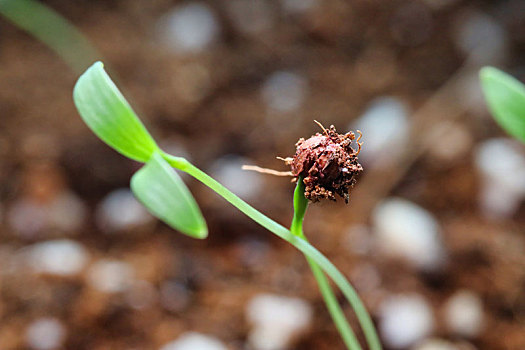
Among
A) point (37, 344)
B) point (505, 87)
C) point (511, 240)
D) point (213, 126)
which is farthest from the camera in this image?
point (213, 126)

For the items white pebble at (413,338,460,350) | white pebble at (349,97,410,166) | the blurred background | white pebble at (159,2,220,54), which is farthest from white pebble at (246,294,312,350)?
white pebble at (159,2,220,54)

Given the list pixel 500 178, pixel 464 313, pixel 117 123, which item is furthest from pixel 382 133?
pixel 117 123

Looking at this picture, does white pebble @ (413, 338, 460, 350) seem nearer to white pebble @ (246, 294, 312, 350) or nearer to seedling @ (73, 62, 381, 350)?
white pebble @ (246, 294, 312, 350)

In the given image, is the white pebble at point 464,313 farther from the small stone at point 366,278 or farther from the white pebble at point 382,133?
the white pebble at point 382,133

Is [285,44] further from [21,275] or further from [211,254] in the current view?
[21,275]

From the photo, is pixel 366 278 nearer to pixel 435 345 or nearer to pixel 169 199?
→ pixel 435 345

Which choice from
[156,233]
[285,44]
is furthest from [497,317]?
[285,44]
